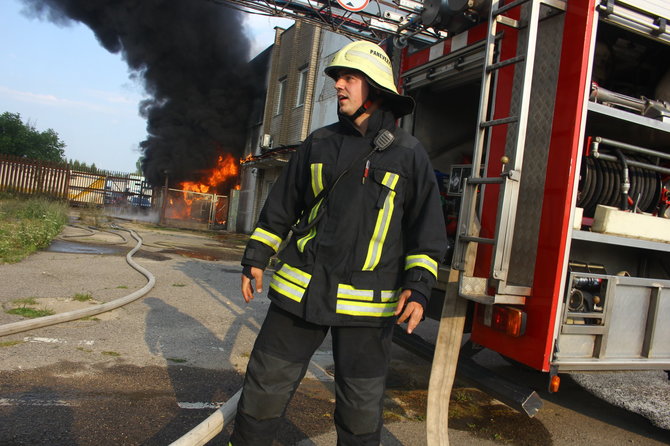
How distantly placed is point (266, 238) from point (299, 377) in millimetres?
603

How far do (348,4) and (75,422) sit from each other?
1024 cm

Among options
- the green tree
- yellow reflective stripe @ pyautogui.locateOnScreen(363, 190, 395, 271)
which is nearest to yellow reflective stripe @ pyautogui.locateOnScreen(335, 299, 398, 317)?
yellow reflective stripe @ pyautogui.locateOnScreen(363, 190, 395, 271)

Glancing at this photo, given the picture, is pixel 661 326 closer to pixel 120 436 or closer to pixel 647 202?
pixel 647 202

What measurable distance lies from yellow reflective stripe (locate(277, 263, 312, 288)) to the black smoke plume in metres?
20.2

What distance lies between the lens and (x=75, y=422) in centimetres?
260

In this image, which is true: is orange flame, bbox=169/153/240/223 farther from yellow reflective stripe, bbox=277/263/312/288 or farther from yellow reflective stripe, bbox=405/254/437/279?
yellow reflective stripe, bbox=405/254/437/279

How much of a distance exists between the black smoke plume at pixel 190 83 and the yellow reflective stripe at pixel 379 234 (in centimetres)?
2031

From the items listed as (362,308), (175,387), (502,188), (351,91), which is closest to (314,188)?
(351,91)

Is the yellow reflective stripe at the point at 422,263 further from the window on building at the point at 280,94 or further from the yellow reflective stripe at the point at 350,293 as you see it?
the window on building at the point at 280,94

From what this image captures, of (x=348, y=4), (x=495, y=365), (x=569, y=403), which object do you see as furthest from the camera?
(x=348, y=4)

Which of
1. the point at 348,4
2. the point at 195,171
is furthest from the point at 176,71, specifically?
the point at 348,4

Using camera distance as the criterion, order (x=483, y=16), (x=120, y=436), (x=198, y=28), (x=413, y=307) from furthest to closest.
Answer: (x=198, y=28) < (x=483, y=16) < (x=120, y=436) < (x=413, y=307)

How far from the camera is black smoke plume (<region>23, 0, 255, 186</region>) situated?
805 inches

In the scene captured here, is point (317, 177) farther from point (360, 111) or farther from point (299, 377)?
point (299, 377)
